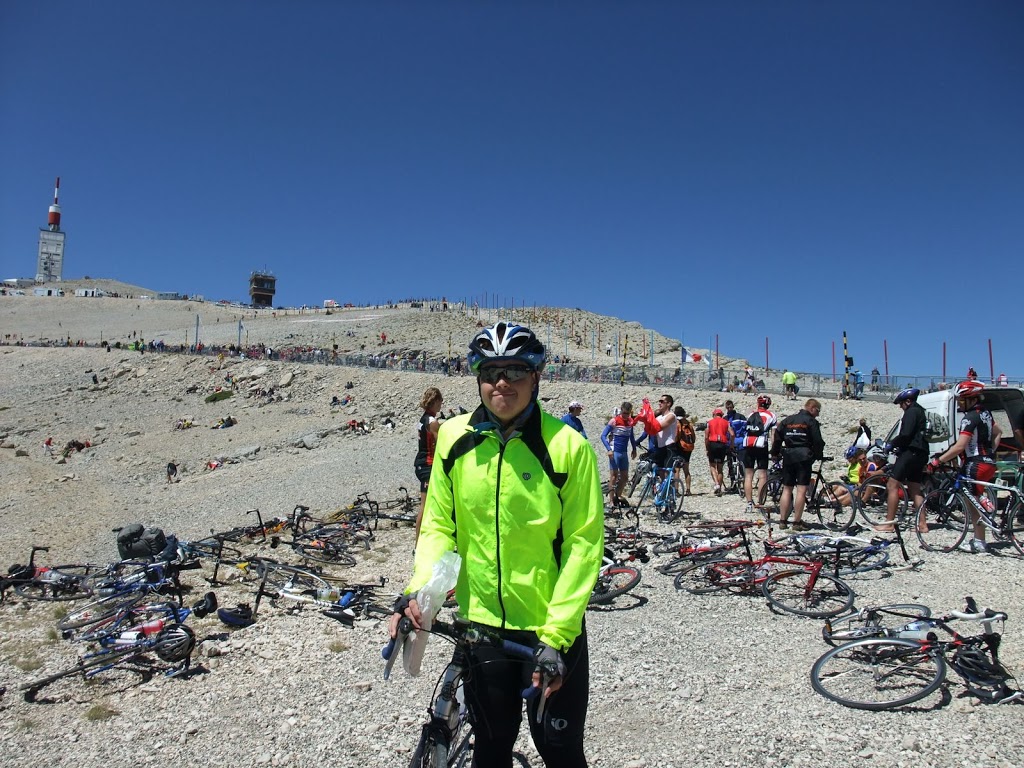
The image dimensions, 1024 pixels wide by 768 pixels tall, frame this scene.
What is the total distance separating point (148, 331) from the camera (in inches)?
3752

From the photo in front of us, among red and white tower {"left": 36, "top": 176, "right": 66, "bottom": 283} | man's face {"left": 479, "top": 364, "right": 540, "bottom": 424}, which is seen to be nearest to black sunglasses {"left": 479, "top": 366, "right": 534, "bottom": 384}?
man's face {"left": 479, "top": 364, "right": 540, "bottom": 424}

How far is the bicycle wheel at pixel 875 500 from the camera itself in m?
10.7

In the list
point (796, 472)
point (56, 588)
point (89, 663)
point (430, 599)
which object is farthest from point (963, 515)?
point (56, 588)

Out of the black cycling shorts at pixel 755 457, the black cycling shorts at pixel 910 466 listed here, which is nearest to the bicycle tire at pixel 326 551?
the black cycling shorts at pixel 755 457

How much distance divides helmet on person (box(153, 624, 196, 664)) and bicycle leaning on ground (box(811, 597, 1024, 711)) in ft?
17.6

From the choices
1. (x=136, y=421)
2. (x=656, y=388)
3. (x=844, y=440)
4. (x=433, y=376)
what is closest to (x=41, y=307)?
(x=136, y=421)

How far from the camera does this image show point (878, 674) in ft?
16.3

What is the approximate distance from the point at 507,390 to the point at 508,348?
0.19 metres

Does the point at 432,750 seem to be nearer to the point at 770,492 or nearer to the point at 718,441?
the point at 770,492

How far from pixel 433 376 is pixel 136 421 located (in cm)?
1949

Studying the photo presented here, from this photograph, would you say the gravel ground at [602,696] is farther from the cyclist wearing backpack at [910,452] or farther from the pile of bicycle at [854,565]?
the cyclist wearing backpack at [910,452]

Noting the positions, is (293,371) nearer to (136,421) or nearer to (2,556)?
(136,421)

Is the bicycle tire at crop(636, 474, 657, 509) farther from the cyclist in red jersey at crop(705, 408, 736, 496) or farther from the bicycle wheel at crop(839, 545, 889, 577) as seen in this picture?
the bicycle wheel at crop(839, 545, 889, 577)

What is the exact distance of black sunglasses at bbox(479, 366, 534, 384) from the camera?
9.34 ft
